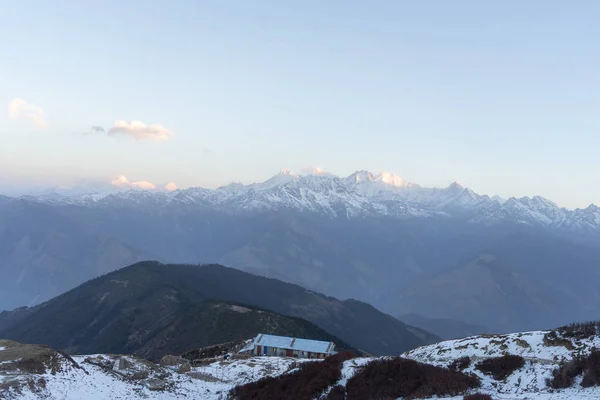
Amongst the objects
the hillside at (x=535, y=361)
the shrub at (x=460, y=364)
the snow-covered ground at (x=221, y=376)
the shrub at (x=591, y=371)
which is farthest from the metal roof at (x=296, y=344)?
the shrub at (x=591, y=371)

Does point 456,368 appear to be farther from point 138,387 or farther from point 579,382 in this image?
point 138,387

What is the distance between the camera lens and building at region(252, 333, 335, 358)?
2987 inches

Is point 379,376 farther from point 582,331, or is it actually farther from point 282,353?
point 282,353

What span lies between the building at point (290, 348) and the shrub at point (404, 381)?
141ft

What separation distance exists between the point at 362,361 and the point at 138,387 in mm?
19903

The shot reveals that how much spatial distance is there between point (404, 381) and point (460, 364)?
22.9ft

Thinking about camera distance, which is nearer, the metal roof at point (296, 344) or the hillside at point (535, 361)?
the hillside at point (535, 361)

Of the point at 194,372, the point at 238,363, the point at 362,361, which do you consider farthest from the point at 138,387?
the point at 362,361

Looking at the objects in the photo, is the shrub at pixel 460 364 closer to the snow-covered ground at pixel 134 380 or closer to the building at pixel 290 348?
the snow-covered ground at pixel 134 380

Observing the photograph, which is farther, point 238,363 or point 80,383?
point 238,363

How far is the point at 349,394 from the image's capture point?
31188 millimetres

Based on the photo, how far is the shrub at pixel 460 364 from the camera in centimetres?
3423

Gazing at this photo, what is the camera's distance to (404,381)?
3023 cm

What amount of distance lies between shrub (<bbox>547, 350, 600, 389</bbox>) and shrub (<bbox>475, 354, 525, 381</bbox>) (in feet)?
10.3
